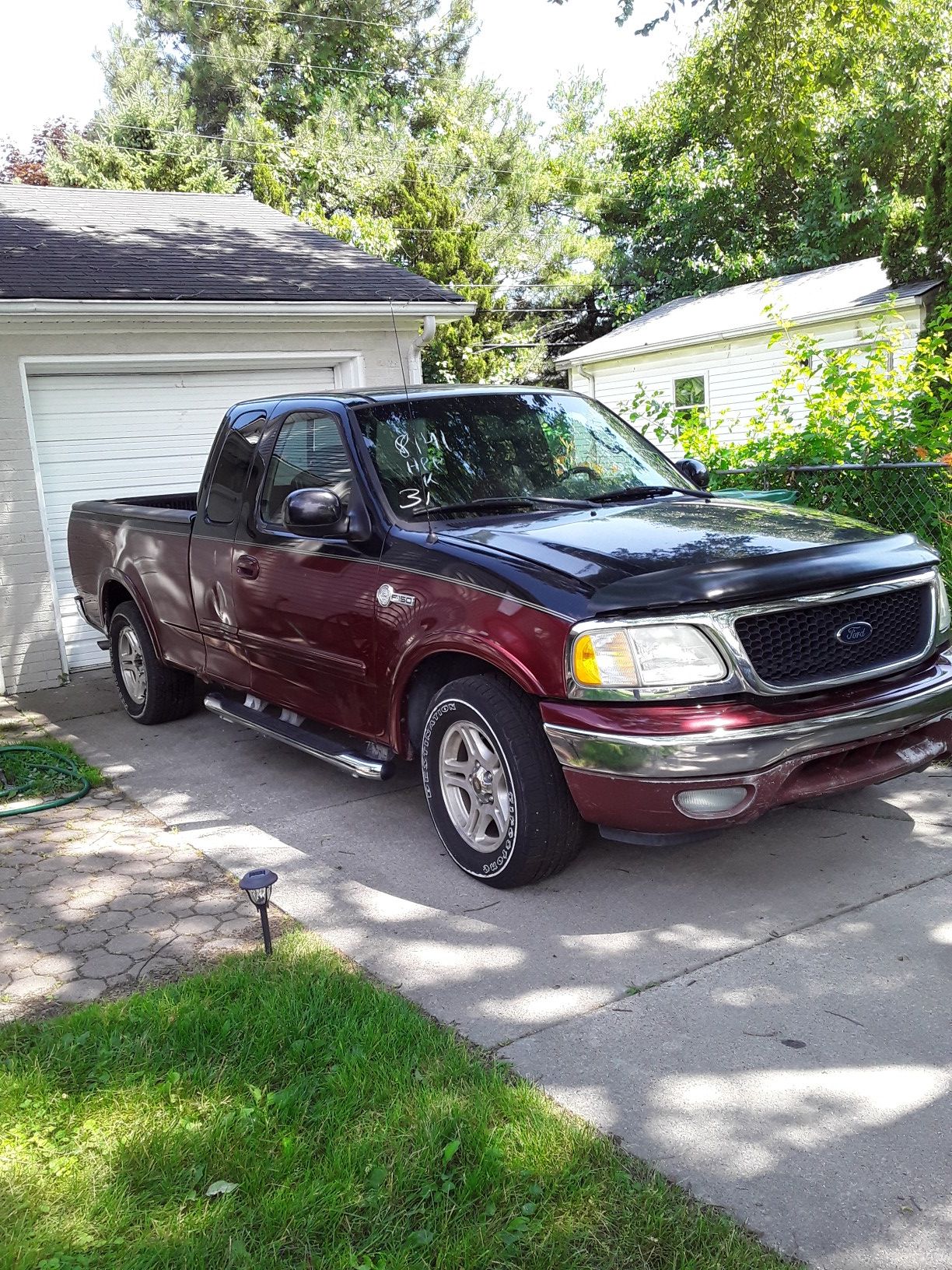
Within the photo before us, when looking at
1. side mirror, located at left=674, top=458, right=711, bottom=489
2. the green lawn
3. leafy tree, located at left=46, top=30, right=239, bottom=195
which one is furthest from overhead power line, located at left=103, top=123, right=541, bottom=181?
the green lawn

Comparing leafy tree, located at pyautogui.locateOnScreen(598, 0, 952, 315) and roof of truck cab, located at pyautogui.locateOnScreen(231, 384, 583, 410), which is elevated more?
leafy tree, located at pyautogui.locateOnScreen(598, 0, 952, 315)

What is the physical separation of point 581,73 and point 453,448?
3933cm

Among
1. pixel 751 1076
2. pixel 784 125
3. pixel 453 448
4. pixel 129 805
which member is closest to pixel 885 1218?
pixel 751 1076

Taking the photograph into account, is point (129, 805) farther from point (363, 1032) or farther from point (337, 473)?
point (363, 1032)

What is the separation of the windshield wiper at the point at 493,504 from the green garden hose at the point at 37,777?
2.63 meters

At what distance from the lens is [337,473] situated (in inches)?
205

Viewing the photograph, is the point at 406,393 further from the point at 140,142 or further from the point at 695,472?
the point at 140,142

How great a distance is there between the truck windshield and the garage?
4451 millimetres

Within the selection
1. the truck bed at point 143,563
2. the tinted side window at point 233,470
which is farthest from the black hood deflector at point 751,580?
the truck bed at point 143,563

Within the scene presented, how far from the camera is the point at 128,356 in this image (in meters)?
9.63

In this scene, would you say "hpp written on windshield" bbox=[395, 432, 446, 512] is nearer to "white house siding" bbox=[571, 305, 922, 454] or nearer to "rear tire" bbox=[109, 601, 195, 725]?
"rear tire" bbox=[109, 601, 195, 725]

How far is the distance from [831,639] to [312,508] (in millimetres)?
2162

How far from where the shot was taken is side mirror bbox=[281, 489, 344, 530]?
4.73 meters

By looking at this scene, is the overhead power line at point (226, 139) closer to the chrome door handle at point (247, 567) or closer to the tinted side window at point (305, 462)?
the tinted side window at point (305, 462)
